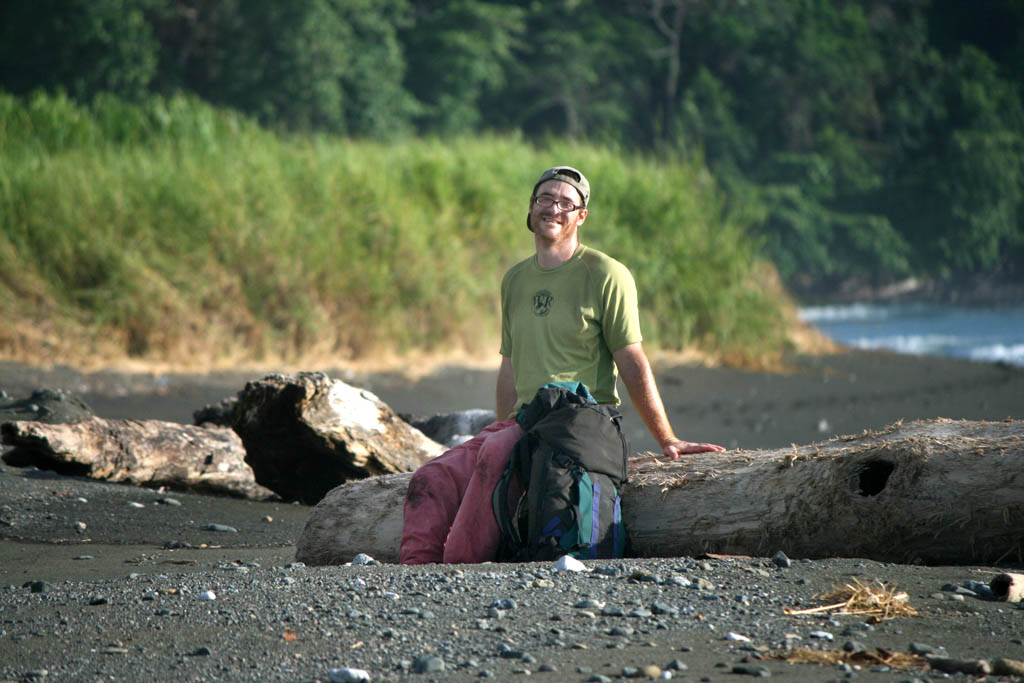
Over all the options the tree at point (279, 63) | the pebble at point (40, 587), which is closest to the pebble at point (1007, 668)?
the pebble at point (40, 587)

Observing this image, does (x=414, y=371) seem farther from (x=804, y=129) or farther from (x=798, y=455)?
(x=804, y=129)

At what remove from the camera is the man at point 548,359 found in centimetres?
473

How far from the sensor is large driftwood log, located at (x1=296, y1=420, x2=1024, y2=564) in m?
4.37

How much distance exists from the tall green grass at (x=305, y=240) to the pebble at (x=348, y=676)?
32.5 feet

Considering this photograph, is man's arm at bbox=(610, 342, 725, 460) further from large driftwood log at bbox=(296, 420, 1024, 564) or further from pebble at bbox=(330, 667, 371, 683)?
pebble at bbox=(330, 667, 371, 683)

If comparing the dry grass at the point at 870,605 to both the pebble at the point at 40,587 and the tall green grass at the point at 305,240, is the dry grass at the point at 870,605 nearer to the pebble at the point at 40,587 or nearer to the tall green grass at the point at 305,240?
the pebble at the point at 40,587

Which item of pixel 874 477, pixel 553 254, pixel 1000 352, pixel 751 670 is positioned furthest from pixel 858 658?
pixel 1000 352

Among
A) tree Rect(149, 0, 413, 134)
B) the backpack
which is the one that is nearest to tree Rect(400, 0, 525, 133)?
tree Rect(149, 0, 413, 134)

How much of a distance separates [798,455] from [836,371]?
11.5 m

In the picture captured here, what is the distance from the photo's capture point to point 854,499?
4.48 metres

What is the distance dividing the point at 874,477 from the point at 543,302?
1.43m

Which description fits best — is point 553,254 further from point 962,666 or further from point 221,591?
point 962,666

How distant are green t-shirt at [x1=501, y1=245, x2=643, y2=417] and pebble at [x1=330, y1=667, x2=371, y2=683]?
1.77 metres

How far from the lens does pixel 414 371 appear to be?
526 inches
